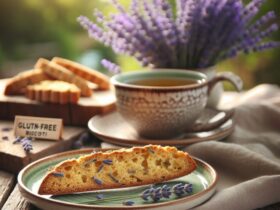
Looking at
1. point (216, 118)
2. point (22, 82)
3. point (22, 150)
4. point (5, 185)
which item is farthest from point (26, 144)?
point (216, 118)

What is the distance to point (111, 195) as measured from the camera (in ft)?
3.53

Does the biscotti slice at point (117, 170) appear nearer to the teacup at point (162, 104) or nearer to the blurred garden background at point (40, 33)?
the teacup at point (162, 104)

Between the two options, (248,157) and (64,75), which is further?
(64,75)

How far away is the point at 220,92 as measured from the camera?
5.50 feet

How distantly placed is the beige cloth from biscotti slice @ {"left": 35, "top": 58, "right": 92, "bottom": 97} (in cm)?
30

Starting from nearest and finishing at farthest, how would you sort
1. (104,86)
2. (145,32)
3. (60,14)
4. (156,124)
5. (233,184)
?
1. (233,184)
2. (156,124)
3. (145,32)
4. (104,86)
5. (60,14)

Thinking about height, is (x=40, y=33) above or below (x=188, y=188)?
below

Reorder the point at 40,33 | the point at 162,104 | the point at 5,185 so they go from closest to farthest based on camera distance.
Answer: the point at 5,185 → the point at 162,104 → the point at 40,33

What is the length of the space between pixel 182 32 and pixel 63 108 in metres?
0.37

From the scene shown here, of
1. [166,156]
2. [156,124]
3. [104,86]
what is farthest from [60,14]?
[166,156]

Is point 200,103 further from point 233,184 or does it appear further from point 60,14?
point 60,14

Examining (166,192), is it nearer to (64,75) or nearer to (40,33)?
(64,75)

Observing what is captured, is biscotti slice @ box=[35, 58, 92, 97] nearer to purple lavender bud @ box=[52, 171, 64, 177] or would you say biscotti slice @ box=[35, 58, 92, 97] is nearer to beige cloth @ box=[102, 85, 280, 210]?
beige cloth @ box=[102, 85, 280, 210]

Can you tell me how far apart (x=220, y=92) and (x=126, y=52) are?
28 centimetres
